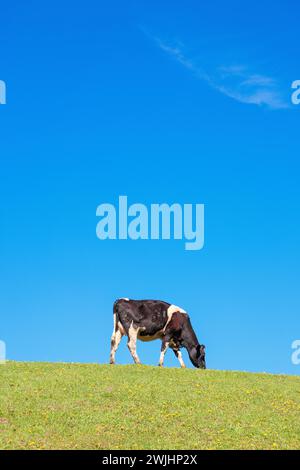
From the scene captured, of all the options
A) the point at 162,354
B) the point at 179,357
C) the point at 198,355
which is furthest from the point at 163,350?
the point at 198,355

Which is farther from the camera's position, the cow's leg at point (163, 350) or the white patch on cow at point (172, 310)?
the white patch on cow at point (172, 310)

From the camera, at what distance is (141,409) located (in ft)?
82.1

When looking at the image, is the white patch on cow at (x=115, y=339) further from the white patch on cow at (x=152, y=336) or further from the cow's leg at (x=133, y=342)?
the white patch on cow at (x=152, y=336)

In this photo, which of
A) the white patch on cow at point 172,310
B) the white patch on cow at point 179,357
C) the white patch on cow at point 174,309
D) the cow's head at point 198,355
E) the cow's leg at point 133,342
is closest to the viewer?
the cow's leg at point 133,342

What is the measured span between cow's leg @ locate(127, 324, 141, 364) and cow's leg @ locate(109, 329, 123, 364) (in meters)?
0.67

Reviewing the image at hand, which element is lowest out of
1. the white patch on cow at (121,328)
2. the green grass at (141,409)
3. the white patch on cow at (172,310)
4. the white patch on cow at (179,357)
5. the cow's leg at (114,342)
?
the green grass at (141,409)

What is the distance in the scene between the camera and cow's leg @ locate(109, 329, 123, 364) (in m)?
36.3

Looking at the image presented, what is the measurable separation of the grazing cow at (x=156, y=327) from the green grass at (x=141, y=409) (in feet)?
14.7

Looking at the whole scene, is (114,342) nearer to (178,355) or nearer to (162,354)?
(162,354)

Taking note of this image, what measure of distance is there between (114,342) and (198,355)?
204 inches

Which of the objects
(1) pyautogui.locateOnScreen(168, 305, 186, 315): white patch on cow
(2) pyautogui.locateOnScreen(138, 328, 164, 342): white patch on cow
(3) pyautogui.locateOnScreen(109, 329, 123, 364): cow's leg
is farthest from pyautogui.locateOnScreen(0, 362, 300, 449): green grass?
(1) pyautogui.locateOnScreen(168, 305, 186, 315): white patch on cow

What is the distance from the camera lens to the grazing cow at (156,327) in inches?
1460

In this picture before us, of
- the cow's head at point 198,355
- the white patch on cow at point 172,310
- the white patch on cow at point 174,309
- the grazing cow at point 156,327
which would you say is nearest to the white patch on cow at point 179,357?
the grazing cow at point 156,327
